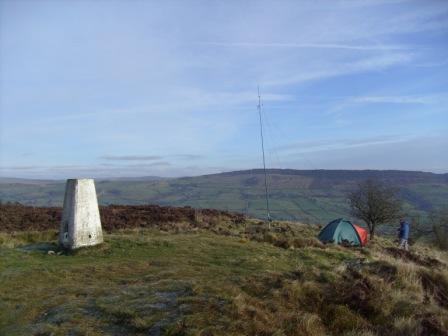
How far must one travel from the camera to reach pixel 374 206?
30875 millimetres

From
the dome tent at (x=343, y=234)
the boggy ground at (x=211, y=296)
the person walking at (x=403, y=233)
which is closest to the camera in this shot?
the boggy ground at (x=211, y=296)

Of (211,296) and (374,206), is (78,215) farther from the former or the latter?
(374,206)

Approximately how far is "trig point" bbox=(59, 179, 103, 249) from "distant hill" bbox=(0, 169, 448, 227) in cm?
6799

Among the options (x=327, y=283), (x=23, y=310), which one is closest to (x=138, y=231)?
(x=23, y=310)

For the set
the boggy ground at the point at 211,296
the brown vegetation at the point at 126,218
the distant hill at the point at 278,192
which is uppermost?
the brown vegetation at the point at 126,218

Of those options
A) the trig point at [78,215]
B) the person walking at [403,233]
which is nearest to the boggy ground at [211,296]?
the trig point at [78,215]

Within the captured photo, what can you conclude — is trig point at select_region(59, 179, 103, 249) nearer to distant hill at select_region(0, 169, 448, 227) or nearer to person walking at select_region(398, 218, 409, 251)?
person walking at select_region(398, 218, 409, 251)

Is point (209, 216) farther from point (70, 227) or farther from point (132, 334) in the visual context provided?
point (132, 334)

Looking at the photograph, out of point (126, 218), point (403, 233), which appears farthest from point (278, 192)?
point (126, 218)

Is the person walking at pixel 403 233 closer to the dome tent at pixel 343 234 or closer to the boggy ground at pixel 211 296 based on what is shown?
the dome tent at pixel 343 234

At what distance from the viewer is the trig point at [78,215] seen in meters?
15.0

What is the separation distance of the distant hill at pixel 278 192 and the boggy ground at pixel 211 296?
229 ft

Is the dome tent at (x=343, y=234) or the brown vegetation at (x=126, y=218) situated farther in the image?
the dome tent at (x=343, y=234)

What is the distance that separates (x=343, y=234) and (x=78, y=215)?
14.2m
